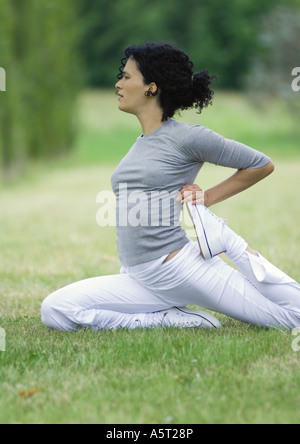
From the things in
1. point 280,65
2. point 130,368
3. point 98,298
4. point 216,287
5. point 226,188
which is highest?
point 280,65

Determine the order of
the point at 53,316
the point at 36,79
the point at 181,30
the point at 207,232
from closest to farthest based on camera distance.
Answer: the point at 207,232 < the point at 53,316 < the point at 36,79 < the point at 181,30

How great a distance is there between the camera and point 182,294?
363 cm

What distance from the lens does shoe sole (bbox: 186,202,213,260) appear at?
136 inches

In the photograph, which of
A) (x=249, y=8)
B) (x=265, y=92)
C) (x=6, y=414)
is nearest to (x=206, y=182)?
(x=6, y=414)

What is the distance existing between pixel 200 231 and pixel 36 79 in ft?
45.2

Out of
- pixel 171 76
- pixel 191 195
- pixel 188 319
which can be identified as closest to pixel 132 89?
pixel 171 76

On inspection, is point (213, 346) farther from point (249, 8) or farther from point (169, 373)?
point (249, 8)

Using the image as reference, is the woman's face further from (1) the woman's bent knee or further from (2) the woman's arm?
(1) the woman's bent knee

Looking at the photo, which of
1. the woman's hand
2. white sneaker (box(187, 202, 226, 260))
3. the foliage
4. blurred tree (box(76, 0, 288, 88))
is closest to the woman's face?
the woman's hand

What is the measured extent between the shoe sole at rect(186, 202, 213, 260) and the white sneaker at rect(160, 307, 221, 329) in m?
0.40

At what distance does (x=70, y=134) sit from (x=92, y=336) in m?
17.4

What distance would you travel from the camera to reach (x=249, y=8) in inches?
1767

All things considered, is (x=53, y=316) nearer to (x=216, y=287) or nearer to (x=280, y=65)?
(x=216, y=287)
